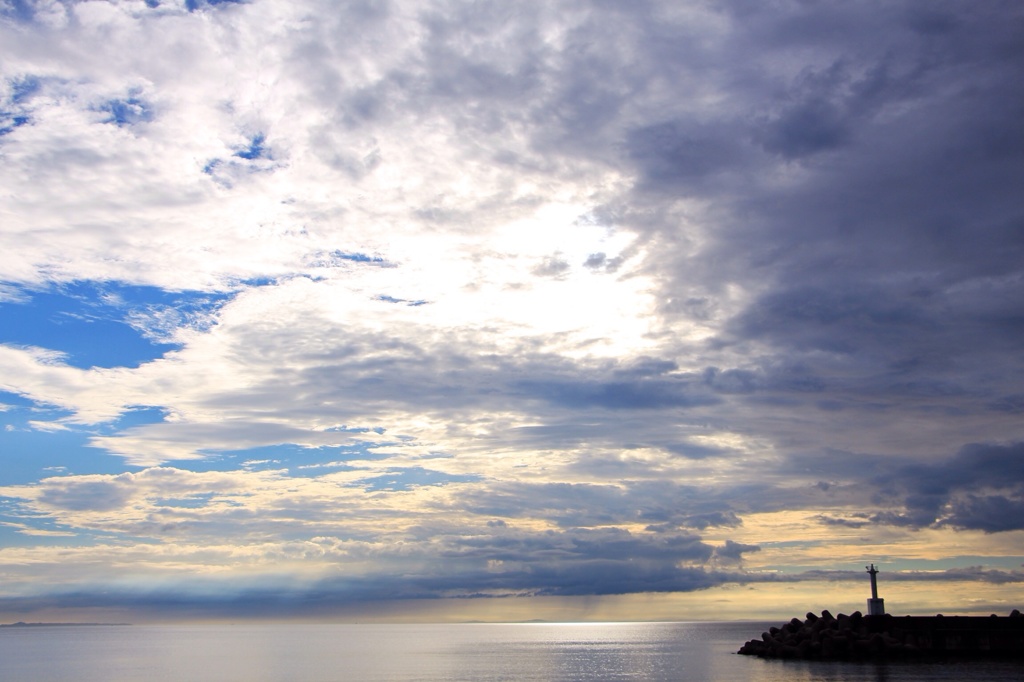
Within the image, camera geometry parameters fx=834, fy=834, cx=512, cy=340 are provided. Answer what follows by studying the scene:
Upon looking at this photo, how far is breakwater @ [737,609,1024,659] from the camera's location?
88.1 metres

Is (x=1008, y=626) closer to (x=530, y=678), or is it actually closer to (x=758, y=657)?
(x=758, y=657)

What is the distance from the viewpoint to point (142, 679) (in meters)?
94.7

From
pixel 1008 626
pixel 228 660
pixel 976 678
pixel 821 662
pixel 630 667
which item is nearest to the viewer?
Answer: pixel 976 678

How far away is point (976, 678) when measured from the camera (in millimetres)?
70062

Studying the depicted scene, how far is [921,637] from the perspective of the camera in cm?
8994

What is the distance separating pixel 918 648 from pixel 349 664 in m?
73.0

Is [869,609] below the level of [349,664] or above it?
above

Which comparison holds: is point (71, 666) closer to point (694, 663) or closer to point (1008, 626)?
point (694, 663)

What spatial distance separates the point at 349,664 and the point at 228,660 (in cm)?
2421

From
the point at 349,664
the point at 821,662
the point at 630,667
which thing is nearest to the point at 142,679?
the point at 349,664

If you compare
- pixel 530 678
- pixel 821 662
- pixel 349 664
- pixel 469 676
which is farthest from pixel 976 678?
pixel 349 664

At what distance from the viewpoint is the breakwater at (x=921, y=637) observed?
289 ft

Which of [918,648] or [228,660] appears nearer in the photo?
[918,648]

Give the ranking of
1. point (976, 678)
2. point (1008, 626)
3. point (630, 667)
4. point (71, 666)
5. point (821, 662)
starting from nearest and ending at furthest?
point (976, 678), point (1008, 626), point (821, 662), point (630, 667), point (71, 666)
